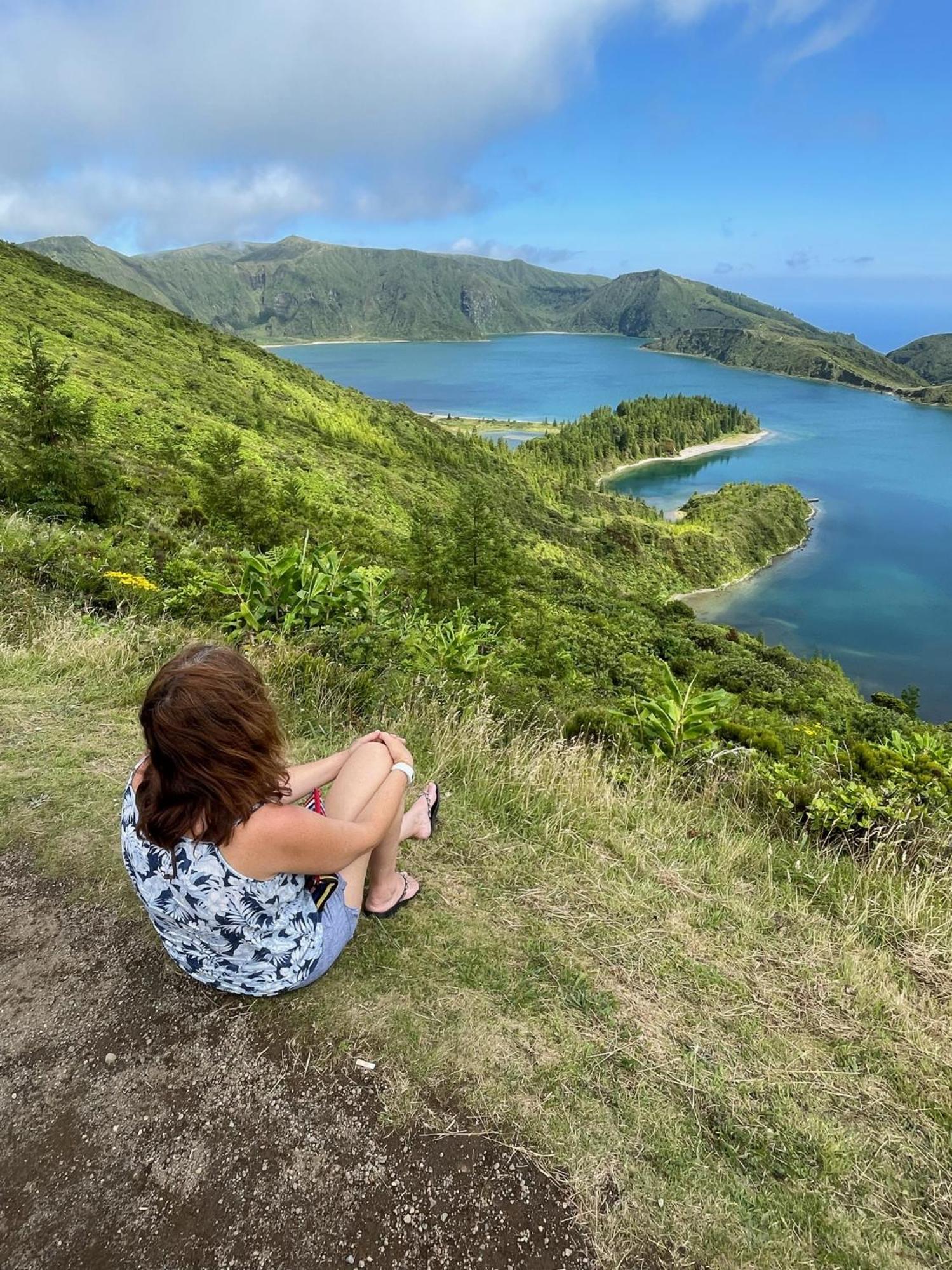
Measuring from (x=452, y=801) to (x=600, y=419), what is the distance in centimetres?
→ 13139

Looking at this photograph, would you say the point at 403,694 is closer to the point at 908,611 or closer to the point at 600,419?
the point at 908,611

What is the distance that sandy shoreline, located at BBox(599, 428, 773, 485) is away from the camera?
124250 millimetres

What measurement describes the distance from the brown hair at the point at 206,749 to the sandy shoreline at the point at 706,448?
122 m

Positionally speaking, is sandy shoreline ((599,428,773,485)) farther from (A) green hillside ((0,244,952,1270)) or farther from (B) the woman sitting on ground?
(B) the woman sitting on ground

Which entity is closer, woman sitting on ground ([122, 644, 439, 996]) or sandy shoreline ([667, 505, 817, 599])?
woman sitting on ground ([122, 644, 439, 996])

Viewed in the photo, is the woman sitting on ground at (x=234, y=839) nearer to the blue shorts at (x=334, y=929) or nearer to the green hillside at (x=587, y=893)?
the blue shorts at (x=334, y=929)

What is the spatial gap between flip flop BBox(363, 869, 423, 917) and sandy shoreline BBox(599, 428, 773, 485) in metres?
121

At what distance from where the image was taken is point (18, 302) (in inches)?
1689

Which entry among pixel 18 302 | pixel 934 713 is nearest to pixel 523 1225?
pixel 934 713

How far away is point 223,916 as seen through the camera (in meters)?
2.27

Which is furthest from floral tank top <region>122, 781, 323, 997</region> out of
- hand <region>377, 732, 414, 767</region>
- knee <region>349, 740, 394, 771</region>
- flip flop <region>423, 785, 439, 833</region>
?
flip flop <region>423, 785, 439, 833</region>

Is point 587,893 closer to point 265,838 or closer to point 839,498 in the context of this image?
point 265,838

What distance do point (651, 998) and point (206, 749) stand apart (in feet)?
6.93

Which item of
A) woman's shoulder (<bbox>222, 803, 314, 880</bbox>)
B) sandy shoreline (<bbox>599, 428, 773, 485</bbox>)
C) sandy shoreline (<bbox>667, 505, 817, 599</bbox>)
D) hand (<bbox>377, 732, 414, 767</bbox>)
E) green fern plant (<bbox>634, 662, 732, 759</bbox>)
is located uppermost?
woman's shoulder (<bbox>222, 803, 314, 880</bbox>)
